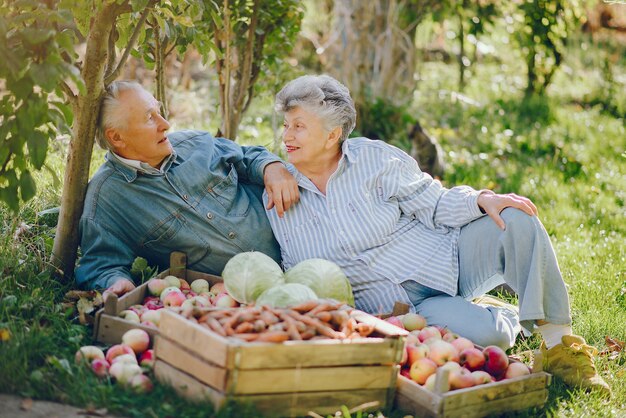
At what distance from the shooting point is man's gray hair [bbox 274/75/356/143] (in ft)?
13.3

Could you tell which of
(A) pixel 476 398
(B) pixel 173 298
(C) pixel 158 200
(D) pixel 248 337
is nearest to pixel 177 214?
(C) pixel 158 200

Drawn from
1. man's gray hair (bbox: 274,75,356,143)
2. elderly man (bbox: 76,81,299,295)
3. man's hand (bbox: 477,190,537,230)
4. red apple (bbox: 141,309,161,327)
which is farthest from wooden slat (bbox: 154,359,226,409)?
man's hand (bbox: 477,190,537,230)

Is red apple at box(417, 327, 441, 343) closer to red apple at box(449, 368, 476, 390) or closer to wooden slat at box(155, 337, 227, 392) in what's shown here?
red apple at box(449, 368, 476, 390)

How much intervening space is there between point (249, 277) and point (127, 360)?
0.65 meters

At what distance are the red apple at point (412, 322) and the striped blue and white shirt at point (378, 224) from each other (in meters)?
0.30

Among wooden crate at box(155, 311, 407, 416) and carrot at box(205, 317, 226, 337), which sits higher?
carrot at box(205, 317, 226, 337)

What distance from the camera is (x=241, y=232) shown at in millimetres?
4199

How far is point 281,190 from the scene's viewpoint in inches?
163

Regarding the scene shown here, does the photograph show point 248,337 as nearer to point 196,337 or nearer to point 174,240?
point 196,337

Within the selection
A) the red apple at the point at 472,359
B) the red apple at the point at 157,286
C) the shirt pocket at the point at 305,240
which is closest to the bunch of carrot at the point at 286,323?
the red apple at the point at 472,359

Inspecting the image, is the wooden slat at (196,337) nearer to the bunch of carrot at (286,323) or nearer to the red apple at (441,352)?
the bunch of carrot at (286,323)

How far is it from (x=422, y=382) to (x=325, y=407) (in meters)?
0.44

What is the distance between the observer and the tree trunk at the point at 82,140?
3871 millimetres

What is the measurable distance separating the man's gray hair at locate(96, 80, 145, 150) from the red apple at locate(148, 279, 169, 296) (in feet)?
2.33
